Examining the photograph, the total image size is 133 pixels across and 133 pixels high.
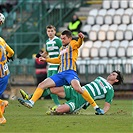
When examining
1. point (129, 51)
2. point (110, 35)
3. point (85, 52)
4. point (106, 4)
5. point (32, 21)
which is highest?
point (106, 4)

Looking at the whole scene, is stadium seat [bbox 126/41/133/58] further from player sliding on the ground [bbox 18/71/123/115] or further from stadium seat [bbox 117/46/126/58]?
player sliding on the ground [bbox 18/71/123/115]

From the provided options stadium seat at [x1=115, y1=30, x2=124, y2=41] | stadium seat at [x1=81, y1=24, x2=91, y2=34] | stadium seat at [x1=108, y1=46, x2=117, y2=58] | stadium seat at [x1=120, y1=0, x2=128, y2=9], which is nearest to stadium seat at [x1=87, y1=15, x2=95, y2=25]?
stadium seat at [x1=81, y1=24, x2=91, y2=34]

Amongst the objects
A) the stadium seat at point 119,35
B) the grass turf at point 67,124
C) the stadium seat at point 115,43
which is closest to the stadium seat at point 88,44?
the stadium seat at point 115,43

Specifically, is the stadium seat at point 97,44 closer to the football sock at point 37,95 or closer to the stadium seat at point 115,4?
the stadium seat at point 115,4

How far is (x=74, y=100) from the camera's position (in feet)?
51.5

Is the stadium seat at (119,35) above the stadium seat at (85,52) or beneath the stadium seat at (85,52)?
above

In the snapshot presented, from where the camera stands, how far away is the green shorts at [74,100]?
51.1 ft

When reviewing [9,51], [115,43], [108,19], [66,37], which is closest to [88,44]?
[115,43]

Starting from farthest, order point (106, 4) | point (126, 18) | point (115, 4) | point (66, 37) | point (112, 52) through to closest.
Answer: point (106, 4)
point (115, 4)
point (126, 18)
point (112, 52)
point (66, 37)

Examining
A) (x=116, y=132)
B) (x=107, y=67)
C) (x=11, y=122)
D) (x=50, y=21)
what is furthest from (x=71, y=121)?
(x=50, y=21)

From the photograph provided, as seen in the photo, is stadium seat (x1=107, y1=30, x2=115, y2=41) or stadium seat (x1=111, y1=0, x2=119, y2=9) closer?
A: stadium seat (x1=107, y1=30, x2=115, y2=41)

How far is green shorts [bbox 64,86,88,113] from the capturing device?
15586mm

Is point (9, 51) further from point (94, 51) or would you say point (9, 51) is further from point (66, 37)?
point (94, 51)

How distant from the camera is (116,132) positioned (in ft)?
39.0
